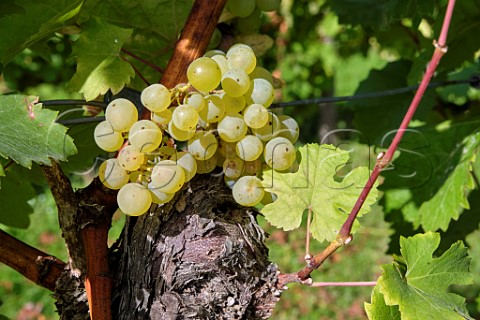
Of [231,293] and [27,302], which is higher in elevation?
[231,293]

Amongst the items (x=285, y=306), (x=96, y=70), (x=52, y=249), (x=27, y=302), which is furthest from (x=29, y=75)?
(x=96, y=70)

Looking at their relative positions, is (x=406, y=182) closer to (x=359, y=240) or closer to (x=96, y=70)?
(x=96, y=70)

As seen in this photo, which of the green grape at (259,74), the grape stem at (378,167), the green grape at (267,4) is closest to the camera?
the grape stem at (378,167)

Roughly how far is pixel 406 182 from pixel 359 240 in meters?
2.57

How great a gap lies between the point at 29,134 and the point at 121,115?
10 cm

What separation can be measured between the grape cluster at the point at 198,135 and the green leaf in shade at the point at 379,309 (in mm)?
171

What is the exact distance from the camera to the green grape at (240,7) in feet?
2.83

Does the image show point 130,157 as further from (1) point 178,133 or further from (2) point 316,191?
(2) point 316,191

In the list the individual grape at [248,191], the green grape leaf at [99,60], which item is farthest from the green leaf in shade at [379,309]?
the green grape leaf at [99,60]

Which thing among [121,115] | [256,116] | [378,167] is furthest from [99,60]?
[378,167]

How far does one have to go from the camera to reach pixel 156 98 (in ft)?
2.24

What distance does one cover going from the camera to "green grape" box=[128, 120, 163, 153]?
26.7 inches

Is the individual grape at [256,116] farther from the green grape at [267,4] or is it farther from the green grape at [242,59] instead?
the green grape at [267,4]

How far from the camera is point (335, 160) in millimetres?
733
